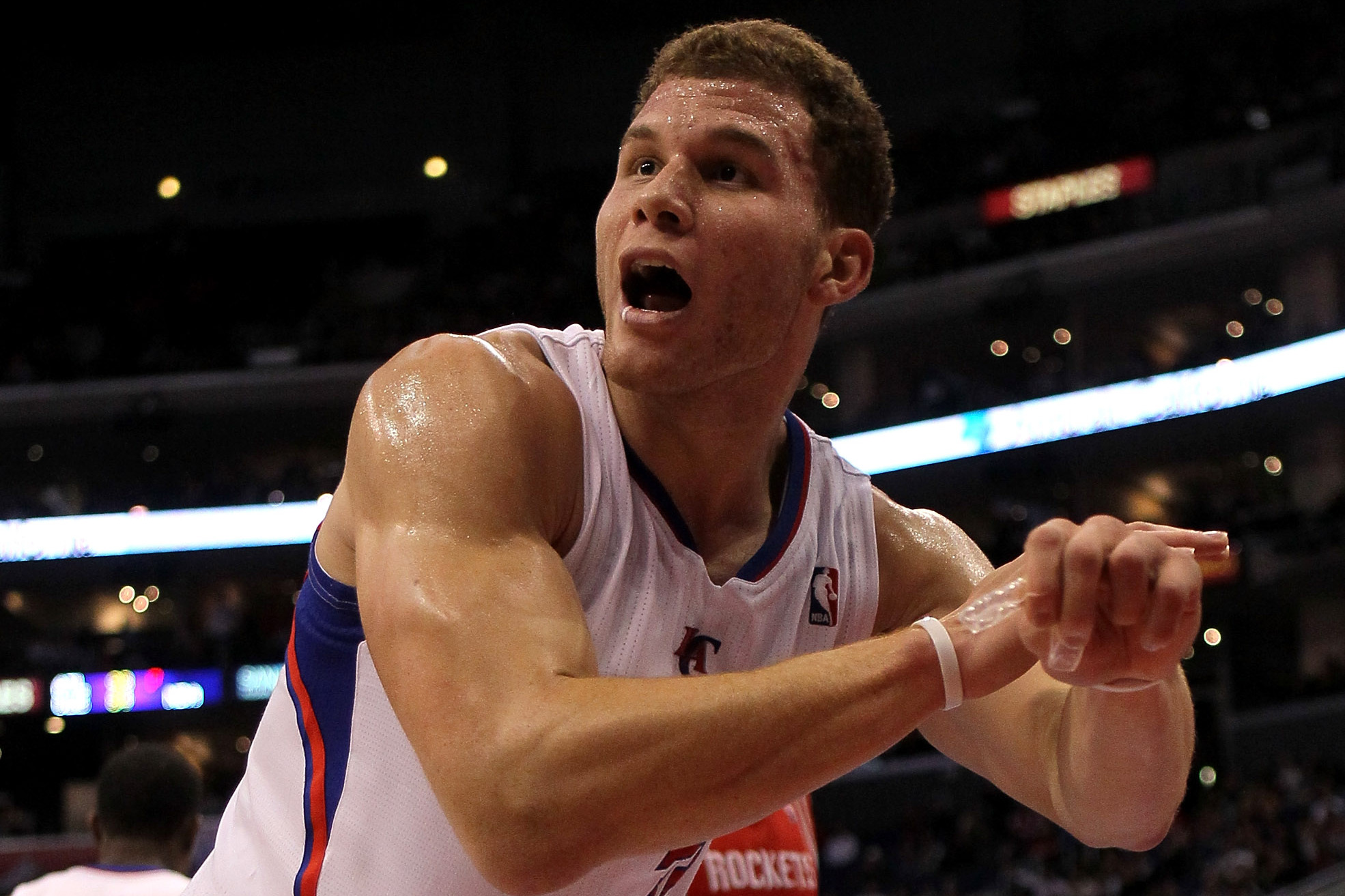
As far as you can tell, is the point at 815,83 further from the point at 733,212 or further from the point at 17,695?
the point at 17,695

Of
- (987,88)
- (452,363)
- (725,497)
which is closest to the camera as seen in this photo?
(452,363)

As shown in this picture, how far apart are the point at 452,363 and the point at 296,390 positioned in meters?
24.8

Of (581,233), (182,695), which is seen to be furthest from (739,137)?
(581,233)

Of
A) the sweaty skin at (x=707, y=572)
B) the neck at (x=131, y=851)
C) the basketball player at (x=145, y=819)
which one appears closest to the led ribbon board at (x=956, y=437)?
the basketball player at (x=145, y=819)

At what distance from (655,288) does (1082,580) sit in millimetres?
1146

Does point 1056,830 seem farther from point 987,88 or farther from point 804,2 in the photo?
point 804,2

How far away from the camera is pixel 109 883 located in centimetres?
495

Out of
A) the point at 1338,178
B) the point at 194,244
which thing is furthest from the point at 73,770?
the point at 1338,178

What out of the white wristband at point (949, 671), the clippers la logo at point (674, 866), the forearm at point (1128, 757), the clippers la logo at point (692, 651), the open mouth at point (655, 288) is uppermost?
the open mouth at point (655, 288)

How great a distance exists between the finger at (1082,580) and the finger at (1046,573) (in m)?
0.01

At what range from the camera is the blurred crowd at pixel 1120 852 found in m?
13.8

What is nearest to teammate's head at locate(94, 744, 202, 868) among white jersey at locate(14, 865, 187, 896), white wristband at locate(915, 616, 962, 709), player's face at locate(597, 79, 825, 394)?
white jersey at locate(14, 865, 187, 896)

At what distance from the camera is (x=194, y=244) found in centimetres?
2845

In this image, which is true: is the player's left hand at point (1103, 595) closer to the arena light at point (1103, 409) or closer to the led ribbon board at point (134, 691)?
the arena light at point (1103, 409)
